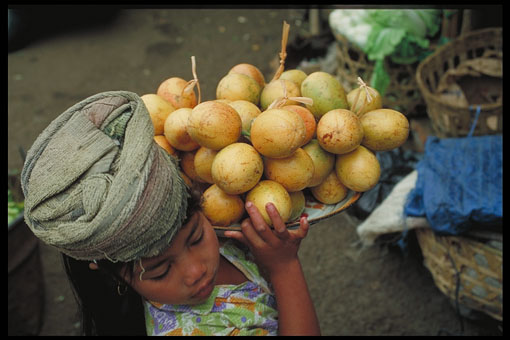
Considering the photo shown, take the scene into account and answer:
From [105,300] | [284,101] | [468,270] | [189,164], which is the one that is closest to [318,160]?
[284,101]

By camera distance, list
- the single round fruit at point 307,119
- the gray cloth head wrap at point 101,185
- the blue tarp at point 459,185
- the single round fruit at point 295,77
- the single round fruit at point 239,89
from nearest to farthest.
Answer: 1. the gray cloth head wrap at point 101,185
2. the single round fruit at point 307,119
3. the single round fruit at point 239,89
4. the single round fruit at point 295,77
5. the blue tarp at point 459,185

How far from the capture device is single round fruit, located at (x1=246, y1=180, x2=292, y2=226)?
1408 millimetres

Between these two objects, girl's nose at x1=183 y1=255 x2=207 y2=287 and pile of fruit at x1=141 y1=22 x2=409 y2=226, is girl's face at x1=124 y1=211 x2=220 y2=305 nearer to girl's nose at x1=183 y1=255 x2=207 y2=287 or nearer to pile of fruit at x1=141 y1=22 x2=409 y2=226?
girl's nose at x1=183 y1=255 x2=207 y2=287

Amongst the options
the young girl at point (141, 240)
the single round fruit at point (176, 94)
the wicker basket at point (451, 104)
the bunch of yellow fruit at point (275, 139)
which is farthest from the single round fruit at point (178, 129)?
the wicker basket at point (451, 104)

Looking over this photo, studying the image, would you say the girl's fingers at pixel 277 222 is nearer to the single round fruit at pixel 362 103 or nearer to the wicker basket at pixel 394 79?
the single round fruit at pixel 362 103

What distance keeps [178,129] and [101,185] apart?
484 millimetres

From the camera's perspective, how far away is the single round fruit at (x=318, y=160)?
1526 mm

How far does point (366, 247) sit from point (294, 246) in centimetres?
205

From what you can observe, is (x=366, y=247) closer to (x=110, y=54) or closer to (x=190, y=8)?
(x=110, y=54)

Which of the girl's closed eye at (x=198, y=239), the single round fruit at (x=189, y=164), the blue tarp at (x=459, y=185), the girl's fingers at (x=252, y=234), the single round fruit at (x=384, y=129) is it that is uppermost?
the single round fruit at (x=384, y=129)

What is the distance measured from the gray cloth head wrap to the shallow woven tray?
13.3 inches

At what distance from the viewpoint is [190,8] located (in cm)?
727

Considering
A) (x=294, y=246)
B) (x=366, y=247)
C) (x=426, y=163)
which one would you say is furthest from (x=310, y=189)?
(x=366, y=247)

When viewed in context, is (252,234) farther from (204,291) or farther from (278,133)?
(278,133)
